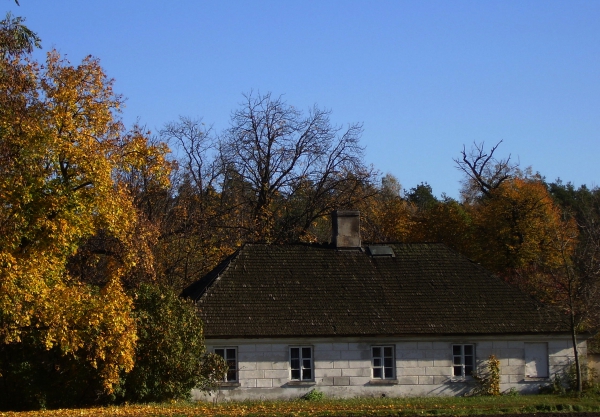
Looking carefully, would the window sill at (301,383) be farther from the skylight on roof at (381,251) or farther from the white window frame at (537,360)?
the white window frame at (537,360)

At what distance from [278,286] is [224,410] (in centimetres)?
900

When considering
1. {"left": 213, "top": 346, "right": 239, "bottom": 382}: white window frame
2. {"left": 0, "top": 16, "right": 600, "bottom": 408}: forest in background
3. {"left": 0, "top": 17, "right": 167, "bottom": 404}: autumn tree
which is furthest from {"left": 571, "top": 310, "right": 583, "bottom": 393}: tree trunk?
{"left": 0, "top": 17, "right": 167, "bottom": 404}: autumn tree

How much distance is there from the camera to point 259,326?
29141 mm

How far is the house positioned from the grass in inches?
64.2

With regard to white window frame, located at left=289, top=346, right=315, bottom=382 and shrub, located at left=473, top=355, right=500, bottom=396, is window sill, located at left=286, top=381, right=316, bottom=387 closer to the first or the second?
white window frame, located at left=289, top=346, right=315, bottom=382

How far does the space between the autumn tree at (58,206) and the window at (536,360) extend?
1492 centimetres

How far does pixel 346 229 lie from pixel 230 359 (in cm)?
839

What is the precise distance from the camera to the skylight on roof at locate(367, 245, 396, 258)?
33688 millimetres

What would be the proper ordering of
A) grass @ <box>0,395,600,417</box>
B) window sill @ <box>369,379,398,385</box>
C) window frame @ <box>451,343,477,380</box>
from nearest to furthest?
grass @ <box>0,395,600,417</box>
window sill @ <box>369,379,398,385</box>
window frame @ <box>451,343,477,380</box>

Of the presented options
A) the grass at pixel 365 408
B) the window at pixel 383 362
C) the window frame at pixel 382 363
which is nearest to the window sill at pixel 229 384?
the grass at pixel 365 408

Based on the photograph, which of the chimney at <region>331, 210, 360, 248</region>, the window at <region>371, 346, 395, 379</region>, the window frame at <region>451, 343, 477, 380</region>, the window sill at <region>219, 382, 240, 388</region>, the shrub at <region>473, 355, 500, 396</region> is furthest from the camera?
the chimney at <region>331, 210, 360, 248</region>

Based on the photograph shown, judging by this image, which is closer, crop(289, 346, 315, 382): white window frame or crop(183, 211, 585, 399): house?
crop(183, 211, 585, 399): house

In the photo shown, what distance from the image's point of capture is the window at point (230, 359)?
94.3ft

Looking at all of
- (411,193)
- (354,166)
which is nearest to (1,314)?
(354,166)
